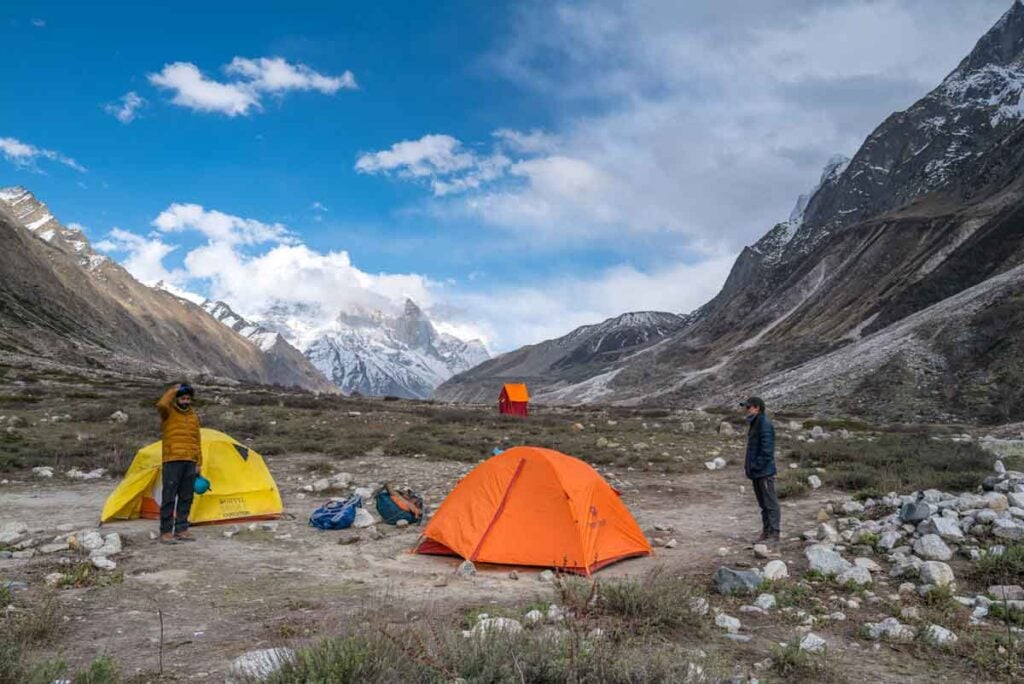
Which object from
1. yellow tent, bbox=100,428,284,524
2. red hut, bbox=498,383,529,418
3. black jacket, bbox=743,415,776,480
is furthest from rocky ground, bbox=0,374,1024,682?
red hut, bbox=498,383,529,418

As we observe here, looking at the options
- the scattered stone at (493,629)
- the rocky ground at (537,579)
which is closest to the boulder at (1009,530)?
the rocky ground at (537,579)

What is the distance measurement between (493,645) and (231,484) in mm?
8742

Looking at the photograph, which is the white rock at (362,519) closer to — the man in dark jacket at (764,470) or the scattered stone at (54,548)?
the scattered stone at (54,548)

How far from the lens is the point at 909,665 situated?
17.3ft

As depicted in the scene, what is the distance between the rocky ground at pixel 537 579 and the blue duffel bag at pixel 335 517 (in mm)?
227

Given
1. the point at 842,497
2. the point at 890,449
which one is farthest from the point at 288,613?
the point at 890,449

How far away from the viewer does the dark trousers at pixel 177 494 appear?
32.6 feet

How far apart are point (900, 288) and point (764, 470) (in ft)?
257

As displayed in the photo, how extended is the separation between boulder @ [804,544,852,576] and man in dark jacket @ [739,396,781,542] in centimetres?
174

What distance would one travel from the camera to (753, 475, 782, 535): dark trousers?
9.92 metres

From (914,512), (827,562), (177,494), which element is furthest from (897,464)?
(177,494)

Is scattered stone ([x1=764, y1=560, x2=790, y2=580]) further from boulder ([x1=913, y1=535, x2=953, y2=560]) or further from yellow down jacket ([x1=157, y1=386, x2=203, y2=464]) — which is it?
yellow down jacket ([x1=157, y1=386, x2=203, y2=464])

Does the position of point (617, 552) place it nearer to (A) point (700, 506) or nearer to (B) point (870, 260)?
(A) point (700, 506)

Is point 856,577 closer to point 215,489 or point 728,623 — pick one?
point 728,623
